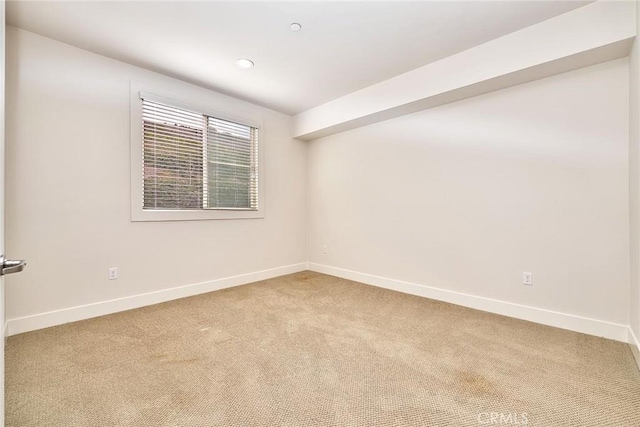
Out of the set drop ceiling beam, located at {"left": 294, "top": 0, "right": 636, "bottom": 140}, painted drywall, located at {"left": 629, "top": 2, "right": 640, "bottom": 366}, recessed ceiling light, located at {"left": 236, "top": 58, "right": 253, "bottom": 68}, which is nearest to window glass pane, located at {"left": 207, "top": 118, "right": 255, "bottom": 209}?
recessed ceiling light, located at {"left": 236, "top": 58, "right": 253, "bottom": 68}

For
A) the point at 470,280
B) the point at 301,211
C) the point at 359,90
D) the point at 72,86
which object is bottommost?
the point at 470,280

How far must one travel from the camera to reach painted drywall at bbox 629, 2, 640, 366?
75.2 inches

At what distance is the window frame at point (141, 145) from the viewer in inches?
115

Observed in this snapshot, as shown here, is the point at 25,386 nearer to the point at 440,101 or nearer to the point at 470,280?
the point at 470,280

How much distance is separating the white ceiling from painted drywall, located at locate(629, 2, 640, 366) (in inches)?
23.4

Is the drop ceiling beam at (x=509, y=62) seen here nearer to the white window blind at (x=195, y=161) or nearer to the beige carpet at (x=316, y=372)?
the white window blind at (x=195, y=161)

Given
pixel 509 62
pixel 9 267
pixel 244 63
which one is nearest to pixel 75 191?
pixel 244 63

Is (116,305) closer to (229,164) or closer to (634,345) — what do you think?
(229,164)

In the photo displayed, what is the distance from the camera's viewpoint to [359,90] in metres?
3.52

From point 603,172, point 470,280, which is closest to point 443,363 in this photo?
point 470,280

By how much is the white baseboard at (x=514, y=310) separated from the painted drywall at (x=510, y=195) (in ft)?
0.15

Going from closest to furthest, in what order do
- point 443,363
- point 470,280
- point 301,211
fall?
point 443,363
point 470,280
point 301,211

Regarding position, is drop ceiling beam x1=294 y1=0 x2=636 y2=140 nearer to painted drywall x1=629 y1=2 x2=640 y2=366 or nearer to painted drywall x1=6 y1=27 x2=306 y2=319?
painted drywall x1=629 y1=2 x2=640 y2=366

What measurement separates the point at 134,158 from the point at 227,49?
55.7 inches
